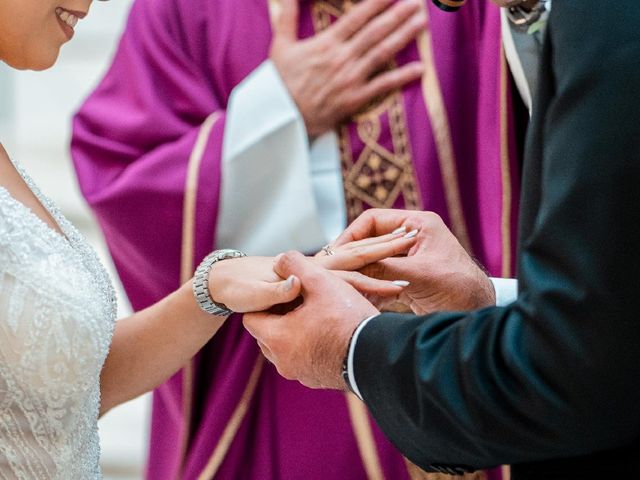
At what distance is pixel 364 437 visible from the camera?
2.16m

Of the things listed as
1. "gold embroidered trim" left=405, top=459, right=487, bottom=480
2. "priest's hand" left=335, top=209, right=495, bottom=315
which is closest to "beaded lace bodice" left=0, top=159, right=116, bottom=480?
"priest's hand" left=335, top=209, right=495, bottom=315

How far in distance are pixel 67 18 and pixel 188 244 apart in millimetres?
565

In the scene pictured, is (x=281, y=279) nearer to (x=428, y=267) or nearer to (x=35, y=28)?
(x=428, y=267)

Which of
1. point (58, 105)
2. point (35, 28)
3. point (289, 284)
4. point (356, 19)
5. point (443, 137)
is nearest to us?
point (289, 284)

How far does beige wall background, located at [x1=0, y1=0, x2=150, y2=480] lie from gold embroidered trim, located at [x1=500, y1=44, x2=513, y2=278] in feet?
9.41

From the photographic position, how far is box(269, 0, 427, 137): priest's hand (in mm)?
2264

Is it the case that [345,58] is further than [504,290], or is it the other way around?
[345,58]

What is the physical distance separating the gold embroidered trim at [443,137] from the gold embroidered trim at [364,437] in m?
0.34

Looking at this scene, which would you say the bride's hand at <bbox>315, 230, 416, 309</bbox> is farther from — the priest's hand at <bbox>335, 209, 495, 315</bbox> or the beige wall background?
the beige wall background

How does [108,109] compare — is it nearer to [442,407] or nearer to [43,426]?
[43,426]

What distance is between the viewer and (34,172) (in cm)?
495

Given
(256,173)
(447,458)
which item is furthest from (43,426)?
(256,173)

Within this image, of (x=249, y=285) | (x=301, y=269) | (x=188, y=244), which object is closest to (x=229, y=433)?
(x=188, y=244)

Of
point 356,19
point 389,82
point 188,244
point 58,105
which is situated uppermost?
point 356,19
